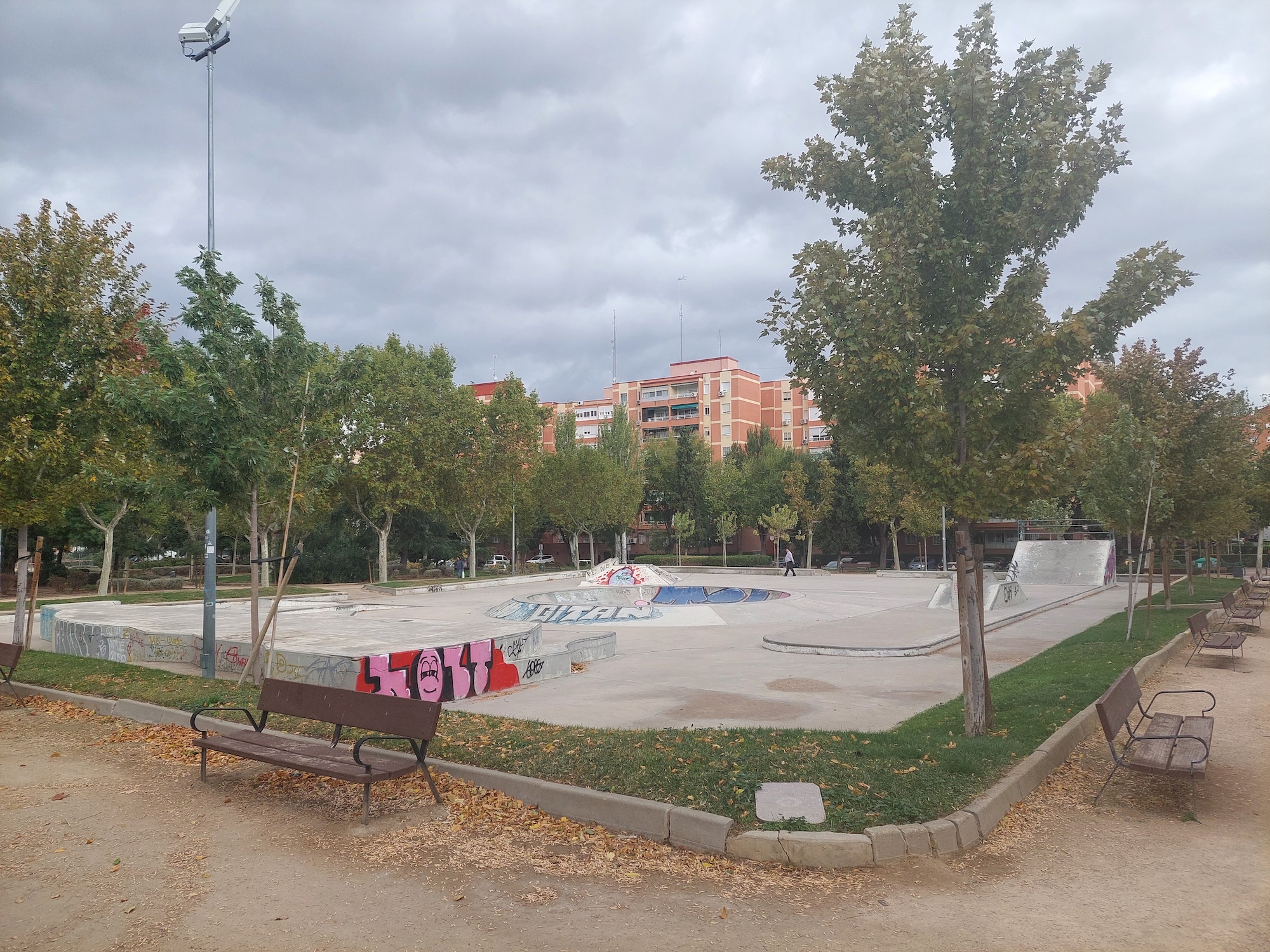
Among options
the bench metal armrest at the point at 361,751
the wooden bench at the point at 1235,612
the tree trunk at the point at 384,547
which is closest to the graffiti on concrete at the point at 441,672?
the bench metal armrest at the point at 361,751

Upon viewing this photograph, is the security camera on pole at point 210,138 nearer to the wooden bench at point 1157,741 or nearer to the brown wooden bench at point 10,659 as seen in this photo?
the brown wooden bench at point 10,659

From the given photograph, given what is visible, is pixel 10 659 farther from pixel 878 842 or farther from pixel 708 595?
pixel 708 595

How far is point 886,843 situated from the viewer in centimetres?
530

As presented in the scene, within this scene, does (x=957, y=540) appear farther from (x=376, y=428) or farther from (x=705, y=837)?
(x=376, y=428)

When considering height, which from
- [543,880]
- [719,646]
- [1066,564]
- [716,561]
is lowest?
[716,561]

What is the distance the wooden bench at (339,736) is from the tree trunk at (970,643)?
16.4 ft

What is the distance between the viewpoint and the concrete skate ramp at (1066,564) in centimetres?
3638

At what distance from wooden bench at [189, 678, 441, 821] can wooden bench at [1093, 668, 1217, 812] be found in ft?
17.2

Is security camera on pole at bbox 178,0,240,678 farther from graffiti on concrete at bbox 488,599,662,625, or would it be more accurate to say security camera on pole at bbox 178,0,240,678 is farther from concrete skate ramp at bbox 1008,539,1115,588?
concrete skate ramp at bbox 1008,539,1115,588

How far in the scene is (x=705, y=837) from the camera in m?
5.53

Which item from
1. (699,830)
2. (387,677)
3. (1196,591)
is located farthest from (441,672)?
(1196,591)

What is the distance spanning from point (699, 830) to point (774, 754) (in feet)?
5.64

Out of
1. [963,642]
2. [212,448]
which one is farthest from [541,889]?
[212,448]

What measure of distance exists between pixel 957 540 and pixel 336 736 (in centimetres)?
617
